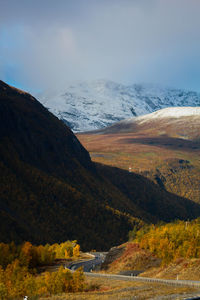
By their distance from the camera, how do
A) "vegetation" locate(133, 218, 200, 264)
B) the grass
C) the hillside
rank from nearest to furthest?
1. the grass
2. the hillside
3. "vegetation" locate(133, 218, 200, 264)

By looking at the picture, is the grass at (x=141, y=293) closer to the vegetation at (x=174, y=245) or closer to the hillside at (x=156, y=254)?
the hillside at (x=156, y=254)

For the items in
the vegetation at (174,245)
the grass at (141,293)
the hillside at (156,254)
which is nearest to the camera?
the grass at (141,293)

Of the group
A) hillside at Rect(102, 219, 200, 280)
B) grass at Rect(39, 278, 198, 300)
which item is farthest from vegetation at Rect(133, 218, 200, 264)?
grass at Rect(39, 278, 198, 300)

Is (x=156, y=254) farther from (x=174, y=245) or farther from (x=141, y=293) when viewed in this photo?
(x=141, y=293)

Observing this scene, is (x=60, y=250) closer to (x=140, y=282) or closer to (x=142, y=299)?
(x=140, y=282)

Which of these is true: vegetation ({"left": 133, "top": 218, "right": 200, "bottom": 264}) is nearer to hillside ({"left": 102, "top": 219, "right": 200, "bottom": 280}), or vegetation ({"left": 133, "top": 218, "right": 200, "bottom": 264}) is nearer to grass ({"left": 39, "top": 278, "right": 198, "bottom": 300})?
hillside ({"left": 102, "top": 219, "right": 200, "bottom": 280})

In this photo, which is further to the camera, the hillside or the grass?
the hillside

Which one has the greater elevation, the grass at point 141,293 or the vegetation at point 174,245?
the vegetation at point 174,245

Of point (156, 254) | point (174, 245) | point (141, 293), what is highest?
point (174, 245)

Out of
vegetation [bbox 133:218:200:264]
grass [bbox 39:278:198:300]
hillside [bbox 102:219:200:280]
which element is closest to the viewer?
grass [bbox 39:278:198:300]

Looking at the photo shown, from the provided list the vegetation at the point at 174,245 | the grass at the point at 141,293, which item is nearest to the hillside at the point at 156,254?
the vegetation at the point at 174,245

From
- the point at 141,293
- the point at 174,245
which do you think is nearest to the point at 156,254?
the point at 174,245

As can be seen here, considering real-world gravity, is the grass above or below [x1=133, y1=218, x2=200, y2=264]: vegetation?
below

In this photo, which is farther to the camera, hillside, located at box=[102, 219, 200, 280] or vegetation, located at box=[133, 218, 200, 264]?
→ vegetation, located at box=[133, 218, 200, 264]
